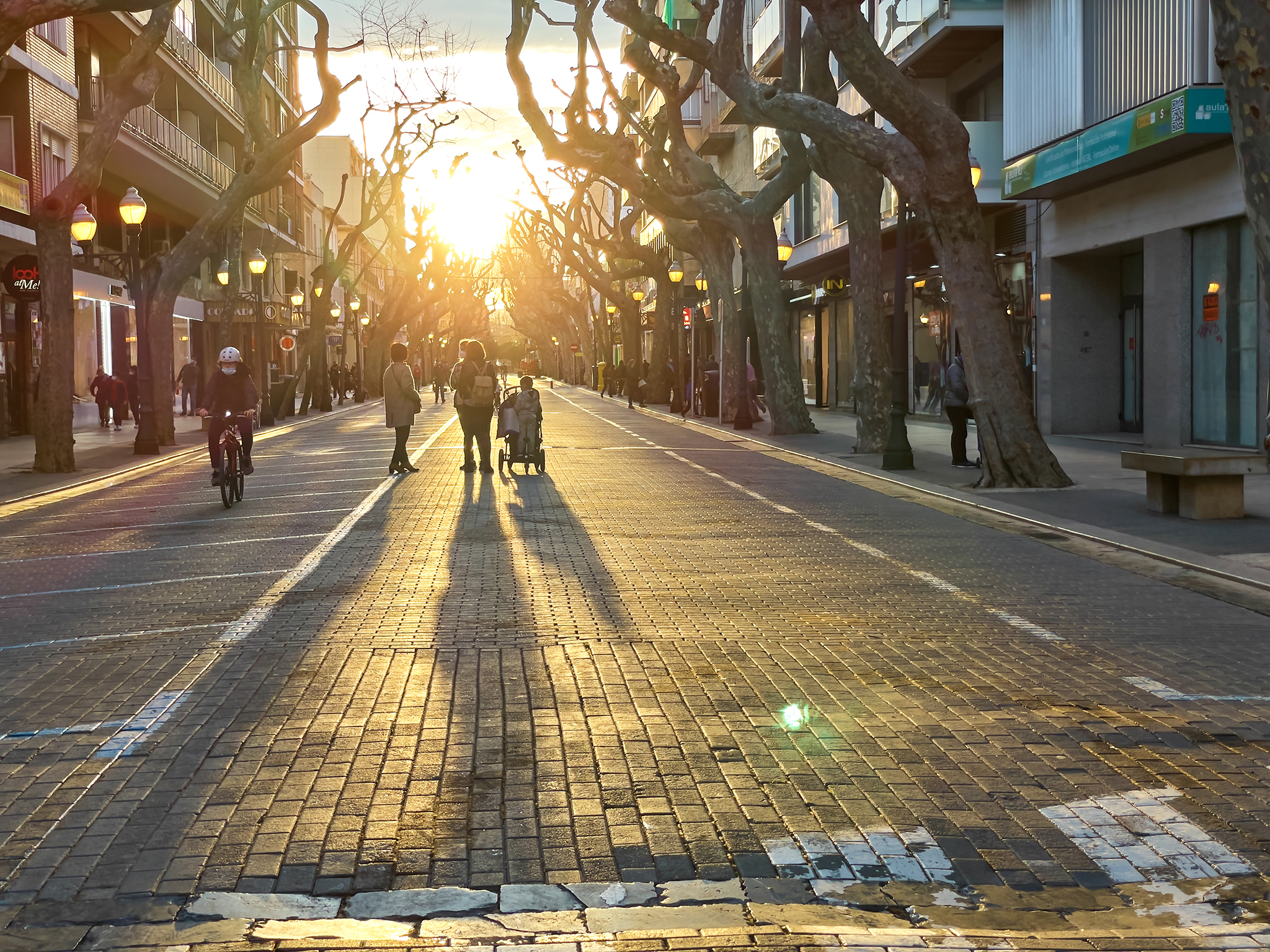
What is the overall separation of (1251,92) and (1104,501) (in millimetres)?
6033

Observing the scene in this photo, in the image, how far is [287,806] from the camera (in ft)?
16.4

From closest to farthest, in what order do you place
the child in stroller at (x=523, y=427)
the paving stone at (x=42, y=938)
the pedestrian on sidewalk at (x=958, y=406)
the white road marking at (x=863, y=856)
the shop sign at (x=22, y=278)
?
the paving stone at (x=42, y=938), the white road marking at (x=863, y=856), the child in stroller at (x=523, y=427), the pedestrian on sidewalk at (x=958, y=406), the shop sign at (x=22, y=278)

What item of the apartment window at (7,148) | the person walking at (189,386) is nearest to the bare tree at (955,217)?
the apartment window at (7,148)

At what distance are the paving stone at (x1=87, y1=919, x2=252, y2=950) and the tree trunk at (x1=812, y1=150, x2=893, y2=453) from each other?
20.0 m

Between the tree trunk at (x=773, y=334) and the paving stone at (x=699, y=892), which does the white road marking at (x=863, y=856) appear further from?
the tree trunk at (x=773, y=334)

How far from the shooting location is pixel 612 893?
165 inches

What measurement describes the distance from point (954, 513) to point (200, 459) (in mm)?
14532

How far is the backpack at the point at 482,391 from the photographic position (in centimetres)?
2072

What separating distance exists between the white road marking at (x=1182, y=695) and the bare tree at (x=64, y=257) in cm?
1756

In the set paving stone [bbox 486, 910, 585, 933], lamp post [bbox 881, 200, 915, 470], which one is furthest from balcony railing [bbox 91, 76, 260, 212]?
paving stone [bbox 486, 910, 585, 933]

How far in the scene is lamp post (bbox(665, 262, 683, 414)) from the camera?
4300cm

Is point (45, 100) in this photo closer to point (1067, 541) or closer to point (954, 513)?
point (954, 513)

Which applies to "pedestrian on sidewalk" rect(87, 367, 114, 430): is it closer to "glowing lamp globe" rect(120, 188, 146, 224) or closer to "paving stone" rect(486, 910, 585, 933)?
"glowing lamp globe" rect(120, 188, 146, 224)

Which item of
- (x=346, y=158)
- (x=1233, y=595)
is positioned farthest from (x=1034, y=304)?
(x=346, y=158)
